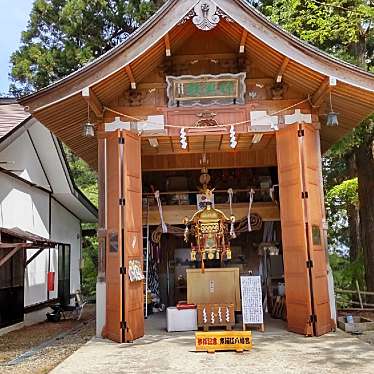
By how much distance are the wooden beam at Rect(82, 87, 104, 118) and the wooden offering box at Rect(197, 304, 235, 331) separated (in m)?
3.98

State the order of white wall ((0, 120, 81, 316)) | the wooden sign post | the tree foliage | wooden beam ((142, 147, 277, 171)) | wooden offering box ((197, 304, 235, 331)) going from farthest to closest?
wooden beam ((142, 147, 277, 171))
white wall ((0, 120, 81, 316))
the tree foliage
wooden offering box ((197, 304, 235, 331))
the wooden sign post

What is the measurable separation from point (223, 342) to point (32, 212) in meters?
7.46

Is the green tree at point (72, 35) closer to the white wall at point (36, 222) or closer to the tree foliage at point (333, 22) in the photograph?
the white wall at point (36, 222)

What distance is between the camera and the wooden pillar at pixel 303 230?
7797 mm

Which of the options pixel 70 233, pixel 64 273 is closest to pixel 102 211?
pixel 64 273

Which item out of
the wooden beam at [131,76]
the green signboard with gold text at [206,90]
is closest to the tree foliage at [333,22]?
the green signboard with gold text at [206,90]

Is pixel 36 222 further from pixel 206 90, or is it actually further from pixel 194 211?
pixel 206 90

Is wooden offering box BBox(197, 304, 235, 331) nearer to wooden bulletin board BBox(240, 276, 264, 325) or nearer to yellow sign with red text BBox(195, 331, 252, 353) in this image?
wooden bulletin board BBox(240, 276, 264, 325)

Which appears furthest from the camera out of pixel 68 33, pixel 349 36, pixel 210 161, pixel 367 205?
pixel 68 33

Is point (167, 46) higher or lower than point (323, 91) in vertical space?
higher

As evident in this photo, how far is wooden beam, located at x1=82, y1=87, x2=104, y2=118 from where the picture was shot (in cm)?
775

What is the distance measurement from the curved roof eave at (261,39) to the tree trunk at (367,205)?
4.03 m

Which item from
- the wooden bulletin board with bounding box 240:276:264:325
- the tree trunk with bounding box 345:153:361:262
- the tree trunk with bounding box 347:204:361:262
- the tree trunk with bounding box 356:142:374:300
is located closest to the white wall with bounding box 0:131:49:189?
the wooden bulletin board with bounding box 240:276:264:325

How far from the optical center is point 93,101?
8109mm
